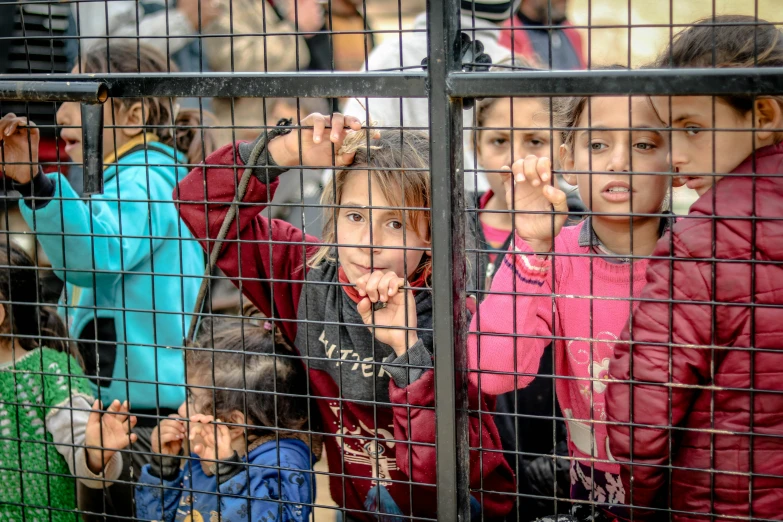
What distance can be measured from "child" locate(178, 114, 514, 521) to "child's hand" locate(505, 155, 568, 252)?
0.24 m

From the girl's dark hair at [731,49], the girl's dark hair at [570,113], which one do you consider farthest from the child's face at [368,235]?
the girl's dark hair at [731,49]

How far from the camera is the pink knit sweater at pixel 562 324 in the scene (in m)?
1.70

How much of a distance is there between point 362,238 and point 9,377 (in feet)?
4.03

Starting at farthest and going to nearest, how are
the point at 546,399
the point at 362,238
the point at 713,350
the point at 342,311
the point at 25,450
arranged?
the point at 546,399 < the point at 25,450 < the point at 342,311 < the point at 362,238 < the point at 713,350

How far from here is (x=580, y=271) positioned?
1.95 metres

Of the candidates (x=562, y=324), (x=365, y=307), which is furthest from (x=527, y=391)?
(x=365, y=307)

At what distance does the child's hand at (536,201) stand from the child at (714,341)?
0.20 m

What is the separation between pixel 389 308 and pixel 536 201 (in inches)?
15.0

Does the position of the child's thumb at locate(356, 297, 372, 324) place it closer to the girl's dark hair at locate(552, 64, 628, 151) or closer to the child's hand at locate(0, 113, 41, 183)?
the girl's dark hair at locate(552, 64, 628, 151)

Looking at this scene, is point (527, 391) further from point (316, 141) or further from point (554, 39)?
point (554, 39)

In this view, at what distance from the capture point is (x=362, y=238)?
1.98 m

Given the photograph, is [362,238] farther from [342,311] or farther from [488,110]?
[488,110]

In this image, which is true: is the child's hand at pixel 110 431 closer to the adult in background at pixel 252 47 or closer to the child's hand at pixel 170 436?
the child's hand at pixel 170 436

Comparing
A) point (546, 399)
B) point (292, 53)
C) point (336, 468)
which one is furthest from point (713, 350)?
point (292, 53)
